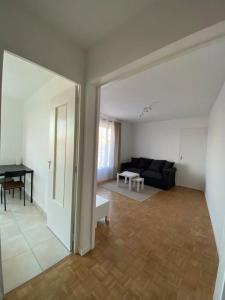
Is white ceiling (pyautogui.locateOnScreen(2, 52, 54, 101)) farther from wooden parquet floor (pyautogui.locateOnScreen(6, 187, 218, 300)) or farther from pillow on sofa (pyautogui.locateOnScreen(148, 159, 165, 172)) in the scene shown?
pillow on sofa (pyautogui.locateOnScreen(148, 159, 165, 172))

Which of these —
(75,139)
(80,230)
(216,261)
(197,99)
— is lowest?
(216,261)

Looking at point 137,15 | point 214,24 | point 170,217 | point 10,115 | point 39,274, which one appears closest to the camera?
point 214,24

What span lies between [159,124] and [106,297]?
5.28m

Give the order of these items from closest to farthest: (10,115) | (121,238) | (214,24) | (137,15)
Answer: (214,24), (137,15), (121,238), (10,115)

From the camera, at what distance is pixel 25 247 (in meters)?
1.77

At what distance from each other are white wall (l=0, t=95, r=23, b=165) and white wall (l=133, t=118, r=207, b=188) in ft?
14.6

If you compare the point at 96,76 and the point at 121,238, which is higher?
the point at 96,76

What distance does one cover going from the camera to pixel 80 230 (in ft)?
5.59

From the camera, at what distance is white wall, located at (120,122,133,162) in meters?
6.09

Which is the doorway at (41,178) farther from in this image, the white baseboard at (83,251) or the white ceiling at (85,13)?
the white ceiling at (85,13)

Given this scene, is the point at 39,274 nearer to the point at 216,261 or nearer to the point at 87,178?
the point at 87,178

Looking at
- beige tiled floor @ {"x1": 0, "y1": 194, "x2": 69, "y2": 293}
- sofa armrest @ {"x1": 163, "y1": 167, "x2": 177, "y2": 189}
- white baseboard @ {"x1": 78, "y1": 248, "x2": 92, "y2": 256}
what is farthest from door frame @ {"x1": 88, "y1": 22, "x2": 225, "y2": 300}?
sofa armrest @ {"x1": 163, "y1": 167, "x2": 177, "y2": 189}

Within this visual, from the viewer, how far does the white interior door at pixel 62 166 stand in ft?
5.55

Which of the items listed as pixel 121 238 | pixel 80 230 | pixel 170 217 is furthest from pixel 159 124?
pixel 80 230
